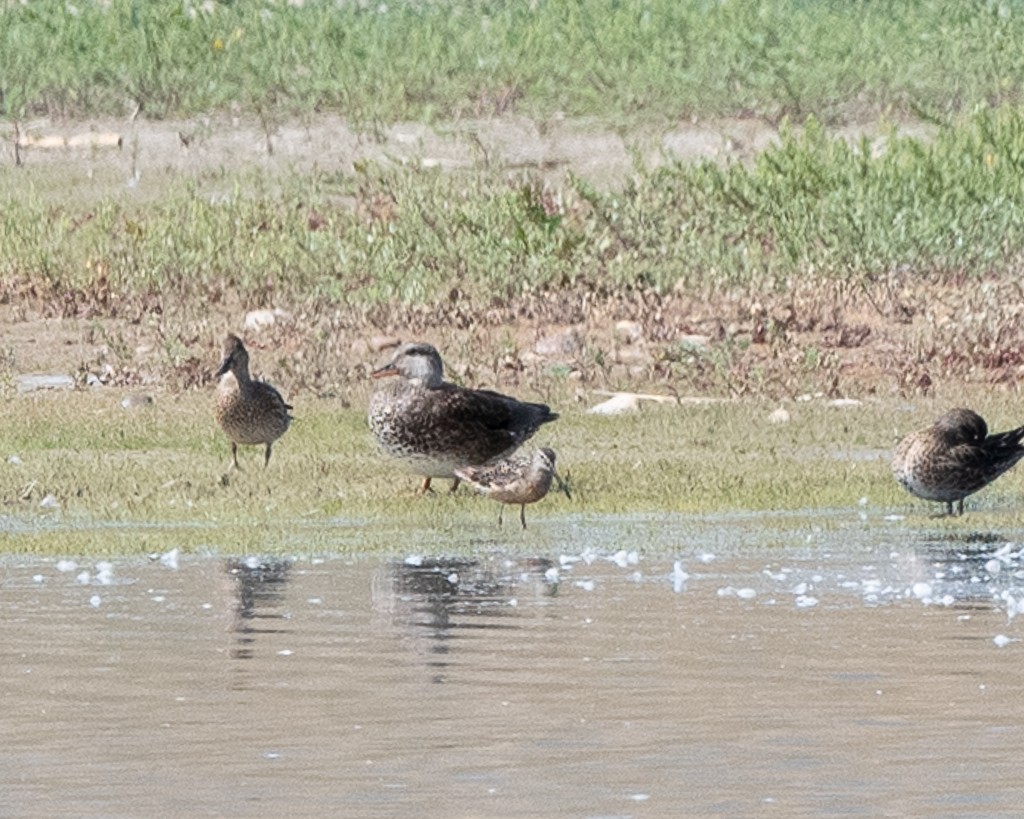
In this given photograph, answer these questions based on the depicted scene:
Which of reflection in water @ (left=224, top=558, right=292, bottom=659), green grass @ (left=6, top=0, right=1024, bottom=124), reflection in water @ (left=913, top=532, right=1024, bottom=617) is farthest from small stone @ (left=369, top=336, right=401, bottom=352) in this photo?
reflection in water @ (left=224, top=558, right=292, bottom=659)

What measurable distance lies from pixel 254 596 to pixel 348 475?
165 inches

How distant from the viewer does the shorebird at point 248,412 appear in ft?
54.2

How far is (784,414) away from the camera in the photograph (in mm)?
18281

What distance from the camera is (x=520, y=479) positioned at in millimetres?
14391

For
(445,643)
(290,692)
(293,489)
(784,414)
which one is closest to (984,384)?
(784,414)

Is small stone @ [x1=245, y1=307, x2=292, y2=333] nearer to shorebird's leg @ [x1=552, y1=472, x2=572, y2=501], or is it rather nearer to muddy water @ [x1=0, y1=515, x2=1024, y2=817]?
shorebird's leg @ [x1=552, y1=472, x2=572, y2=501]

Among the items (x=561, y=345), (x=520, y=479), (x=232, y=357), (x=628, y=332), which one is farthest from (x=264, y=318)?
(x=520, y=479)

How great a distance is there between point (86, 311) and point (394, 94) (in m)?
5.44

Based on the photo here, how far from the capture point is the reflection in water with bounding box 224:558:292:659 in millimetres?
10922

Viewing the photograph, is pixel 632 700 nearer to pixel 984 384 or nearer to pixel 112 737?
pixel 112 737

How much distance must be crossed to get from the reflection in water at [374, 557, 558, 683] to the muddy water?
0.08 feet

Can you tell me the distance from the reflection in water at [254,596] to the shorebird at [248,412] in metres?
3.41

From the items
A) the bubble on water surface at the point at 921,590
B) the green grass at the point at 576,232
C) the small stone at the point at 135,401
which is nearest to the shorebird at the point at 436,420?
the small stone at the point at 135,401

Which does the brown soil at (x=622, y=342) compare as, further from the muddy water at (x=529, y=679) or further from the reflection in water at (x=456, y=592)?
the reflection in water at (x=456, y=592)
